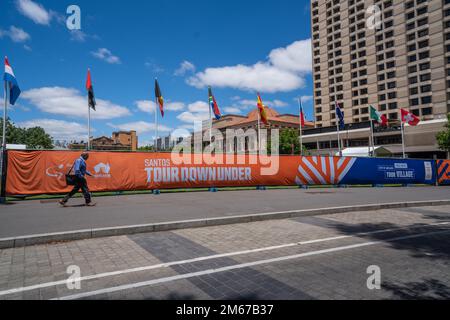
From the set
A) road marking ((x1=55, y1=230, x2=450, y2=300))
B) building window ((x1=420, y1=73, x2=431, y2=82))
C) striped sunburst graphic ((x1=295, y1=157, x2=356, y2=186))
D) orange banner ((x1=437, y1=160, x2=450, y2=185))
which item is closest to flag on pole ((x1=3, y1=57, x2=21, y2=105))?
road marking ((x1=55, y1=230, x2=450, y2=300))

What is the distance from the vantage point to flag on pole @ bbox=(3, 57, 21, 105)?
42.5ft

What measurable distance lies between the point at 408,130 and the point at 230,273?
209ft

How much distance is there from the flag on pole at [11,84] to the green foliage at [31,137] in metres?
56.7

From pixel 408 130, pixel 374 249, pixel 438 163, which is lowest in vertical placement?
pixel 374 249

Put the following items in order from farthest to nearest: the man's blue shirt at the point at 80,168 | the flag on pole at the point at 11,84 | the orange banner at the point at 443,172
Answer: the orange banner at the point at 443,172, the flag on pole at the point at 11,84, the man's blue shirt at the point at 80,168

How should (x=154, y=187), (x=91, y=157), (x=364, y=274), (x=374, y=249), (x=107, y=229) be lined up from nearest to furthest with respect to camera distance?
(x=364, y=274) < (x=374, y=249) < (x=107, y=229) < (x=91, y=157) < (x=154, y=187)

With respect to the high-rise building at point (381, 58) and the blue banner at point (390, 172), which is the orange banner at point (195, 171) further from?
the high-rise building at point (381, 58)

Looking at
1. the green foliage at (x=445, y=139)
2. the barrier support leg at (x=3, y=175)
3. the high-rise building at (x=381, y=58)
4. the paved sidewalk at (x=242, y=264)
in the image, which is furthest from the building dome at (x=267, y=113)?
the paved sidewalk at (x=242, y=264)

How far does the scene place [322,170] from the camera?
18.4 meters

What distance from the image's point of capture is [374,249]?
5082 millimetres

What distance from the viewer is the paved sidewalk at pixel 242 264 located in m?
3.30
